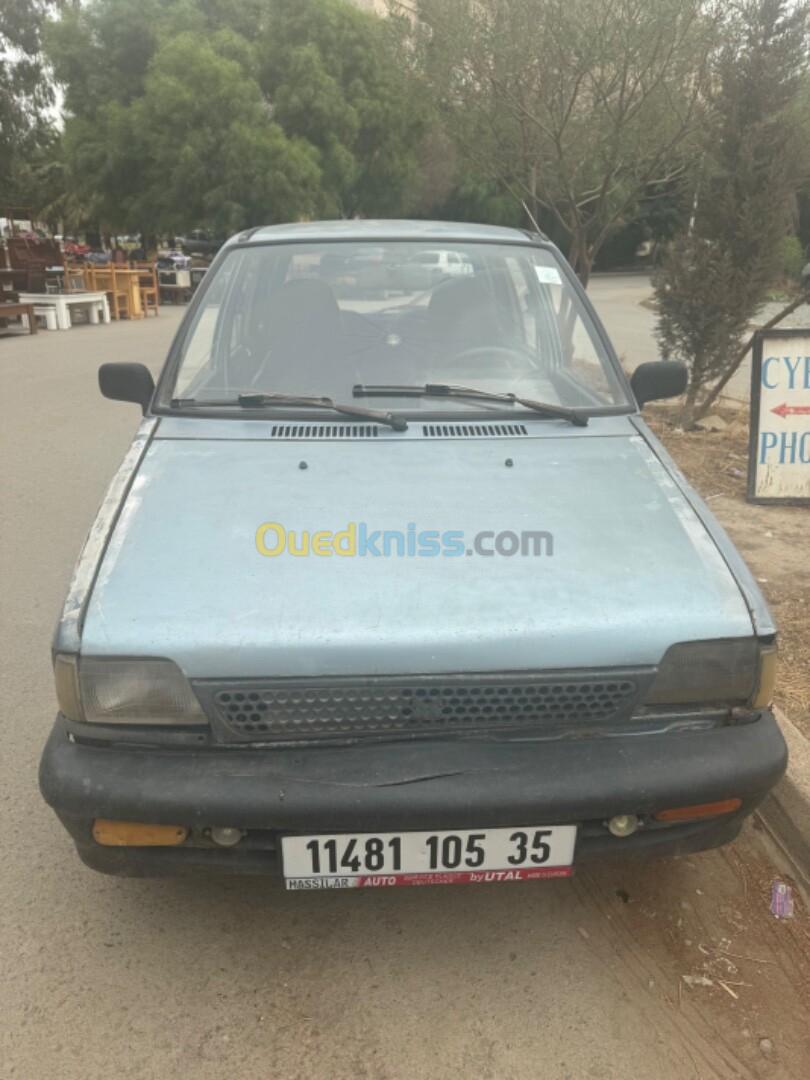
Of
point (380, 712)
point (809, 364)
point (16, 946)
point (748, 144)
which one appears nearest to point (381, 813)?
point (380, 712)

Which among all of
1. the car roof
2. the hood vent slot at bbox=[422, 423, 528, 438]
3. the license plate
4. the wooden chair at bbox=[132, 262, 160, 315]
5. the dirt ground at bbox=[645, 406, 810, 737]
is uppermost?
the car roof

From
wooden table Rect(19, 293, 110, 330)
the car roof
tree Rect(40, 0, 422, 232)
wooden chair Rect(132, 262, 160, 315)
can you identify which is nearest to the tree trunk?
the car roof

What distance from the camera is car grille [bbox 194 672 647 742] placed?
208 centimetres

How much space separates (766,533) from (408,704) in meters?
4.02

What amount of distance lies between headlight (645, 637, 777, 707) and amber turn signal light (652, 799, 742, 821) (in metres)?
0.24

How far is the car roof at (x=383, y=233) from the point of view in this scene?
368 cm

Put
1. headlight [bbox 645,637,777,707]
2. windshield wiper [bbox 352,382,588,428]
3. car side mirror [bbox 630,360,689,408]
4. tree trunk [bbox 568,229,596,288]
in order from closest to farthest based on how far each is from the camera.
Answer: headlight [bbox 645,637,777,707], windshield wiper [bbox 352,382,588,428], car side mirror [bbox 630,360,689,408], tree trunk [bbox 568,229,596,288]

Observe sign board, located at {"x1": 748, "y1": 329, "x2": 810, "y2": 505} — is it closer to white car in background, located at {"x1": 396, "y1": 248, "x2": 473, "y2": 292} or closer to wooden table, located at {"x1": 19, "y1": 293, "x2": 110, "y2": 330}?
white car in background, located at {"x1": 396, "y1": 248, "x2": 473, "y2": 292}

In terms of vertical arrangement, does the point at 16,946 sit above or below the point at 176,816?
below

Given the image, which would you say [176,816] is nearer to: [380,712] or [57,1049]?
[380,712]

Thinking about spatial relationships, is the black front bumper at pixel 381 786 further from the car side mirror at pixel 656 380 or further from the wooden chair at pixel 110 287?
the wooden chair at pixel 110 287

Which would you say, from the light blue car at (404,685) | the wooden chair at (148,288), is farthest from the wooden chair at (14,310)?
the light blue car at (404,685)

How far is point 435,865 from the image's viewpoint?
7.09ft

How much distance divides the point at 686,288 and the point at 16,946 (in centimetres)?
721
